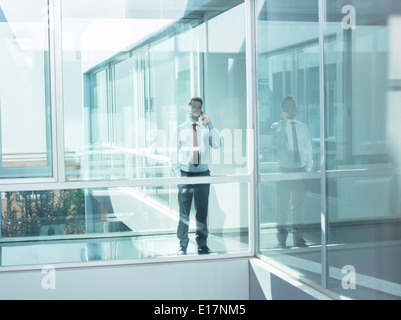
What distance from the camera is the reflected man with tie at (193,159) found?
6.41 metres

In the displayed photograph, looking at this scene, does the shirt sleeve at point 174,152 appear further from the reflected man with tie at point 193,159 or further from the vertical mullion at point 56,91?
the vertical mullion at point 56,91

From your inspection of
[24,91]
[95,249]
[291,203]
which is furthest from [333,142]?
[24,91]

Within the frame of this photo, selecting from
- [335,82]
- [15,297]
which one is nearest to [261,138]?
[335,82]

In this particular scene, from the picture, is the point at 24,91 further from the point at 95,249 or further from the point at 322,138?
the point at 322,138

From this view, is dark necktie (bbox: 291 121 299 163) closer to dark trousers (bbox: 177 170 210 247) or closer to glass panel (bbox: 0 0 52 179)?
dark trousers (bbox: 177 170 210 247)

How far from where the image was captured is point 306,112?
17.4 feet

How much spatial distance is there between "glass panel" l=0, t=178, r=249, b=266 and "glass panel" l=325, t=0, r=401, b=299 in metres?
1.84

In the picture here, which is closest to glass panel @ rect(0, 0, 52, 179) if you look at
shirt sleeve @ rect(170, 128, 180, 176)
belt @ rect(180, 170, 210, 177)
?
shirt sleeve @ rect(170, 128, 180, 176)

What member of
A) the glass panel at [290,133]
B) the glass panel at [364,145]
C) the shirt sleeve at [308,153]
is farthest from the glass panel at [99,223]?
the glass panel at [364,145]

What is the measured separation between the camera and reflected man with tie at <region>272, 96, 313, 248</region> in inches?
213

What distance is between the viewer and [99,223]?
6238 mm

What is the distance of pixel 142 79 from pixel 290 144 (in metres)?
1.63

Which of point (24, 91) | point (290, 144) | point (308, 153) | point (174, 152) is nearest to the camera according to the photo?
point (308, 153)

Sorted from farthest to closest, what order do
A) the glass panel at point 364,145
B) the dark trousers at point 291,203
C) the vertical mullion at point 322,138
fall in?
the dark trousers at point 291,203
the vertical mullion at point 322,138
the glass panel at point 364,145
